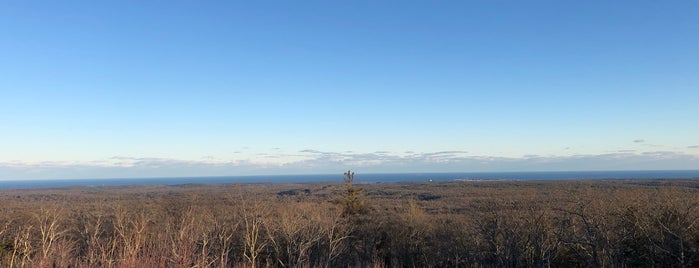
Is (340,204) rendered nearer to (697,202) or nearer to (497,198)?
(497,198)

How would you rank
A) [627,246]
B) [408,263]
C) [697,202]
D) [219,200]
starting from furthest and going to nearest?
[219,200], [408,263], [627,246], [697,202]

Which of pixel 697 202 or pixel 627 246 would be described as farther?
pixel 627 246

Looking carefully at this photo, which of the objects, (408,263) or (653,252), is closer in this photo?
(653,252)

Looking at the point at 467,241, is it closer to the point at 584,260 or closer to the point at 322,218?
the point at 584,260

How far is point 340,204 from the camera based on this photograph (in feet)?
131

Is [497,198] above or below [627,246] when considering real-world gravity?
above

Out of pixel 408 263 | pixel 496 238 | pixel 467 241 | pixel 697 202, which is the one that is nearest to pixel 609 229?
pixel 697 202

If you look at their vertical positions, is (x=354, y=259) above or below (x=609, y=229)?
below

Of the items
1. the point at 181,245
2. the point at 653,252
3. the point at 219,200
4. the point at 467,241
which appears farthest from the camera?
the point at 219,200

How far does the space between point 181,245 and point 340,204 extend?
31.4 metres

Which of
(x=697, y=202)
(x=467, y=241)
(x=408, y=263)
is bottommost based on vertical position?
(x=408, y=263)

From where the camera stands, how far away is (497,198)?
2733cm

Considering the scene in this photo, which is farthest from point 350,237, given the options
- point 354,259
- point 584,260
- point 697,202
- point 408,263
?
point 697,202

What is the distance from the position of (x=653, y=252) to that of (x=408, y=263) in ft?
54.1
